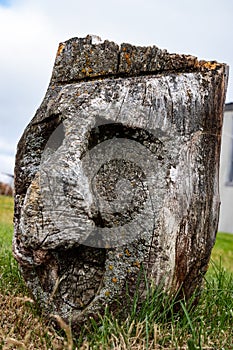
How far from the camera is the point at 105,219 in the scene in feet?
9.78

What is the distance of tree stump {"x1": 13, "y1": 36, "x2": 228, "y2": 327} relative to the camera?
2.90 metres

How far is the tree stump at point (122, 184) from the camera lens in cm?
290

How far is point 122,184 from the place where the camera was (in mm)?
3023

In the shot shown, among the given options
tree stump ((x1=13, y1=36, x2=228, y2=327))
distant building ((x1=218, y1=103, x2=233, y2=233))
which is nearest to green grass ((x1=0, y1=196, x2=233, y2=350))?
tree stump ((x1=13, y1=36, x2=228, y2=327))

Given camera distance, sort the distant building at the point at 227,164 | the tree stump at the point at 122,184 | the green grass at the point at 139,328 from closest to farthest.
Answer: the green grass at the point at 139,328
the tree stump at the point at 122,184
the distant building at the point at 227,164

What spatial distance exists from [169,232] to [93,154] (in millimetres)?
671

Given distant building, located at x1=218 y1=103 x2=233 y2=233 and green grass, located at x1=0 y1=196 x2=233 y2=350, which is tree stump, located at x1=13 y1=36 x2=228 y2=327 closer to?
green grass, located at x1=0 y1=196 x2=233 y2=350

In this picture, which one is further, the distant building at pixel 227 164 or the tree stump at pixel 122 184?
the distant building at pixel 227 164

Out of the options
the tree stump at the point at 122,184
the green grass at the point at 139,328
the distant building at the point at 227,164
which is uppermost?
the distant building at the point at 227,164

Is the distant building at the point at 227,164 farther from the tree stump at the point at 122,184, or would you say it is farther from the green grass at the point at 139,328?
the green grass at the point at 139,328

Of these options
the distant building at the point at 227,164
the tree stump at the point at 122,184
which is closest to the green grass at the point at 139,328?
the tree stump at the point at 122,184

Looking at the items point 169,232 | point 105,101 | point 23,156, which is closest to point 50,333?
point 169,232

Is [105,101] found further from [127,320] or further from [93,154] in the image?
[127,320]

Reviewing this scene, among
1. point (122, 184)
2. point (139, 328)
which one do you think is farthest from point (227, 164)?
point (139, 328)
